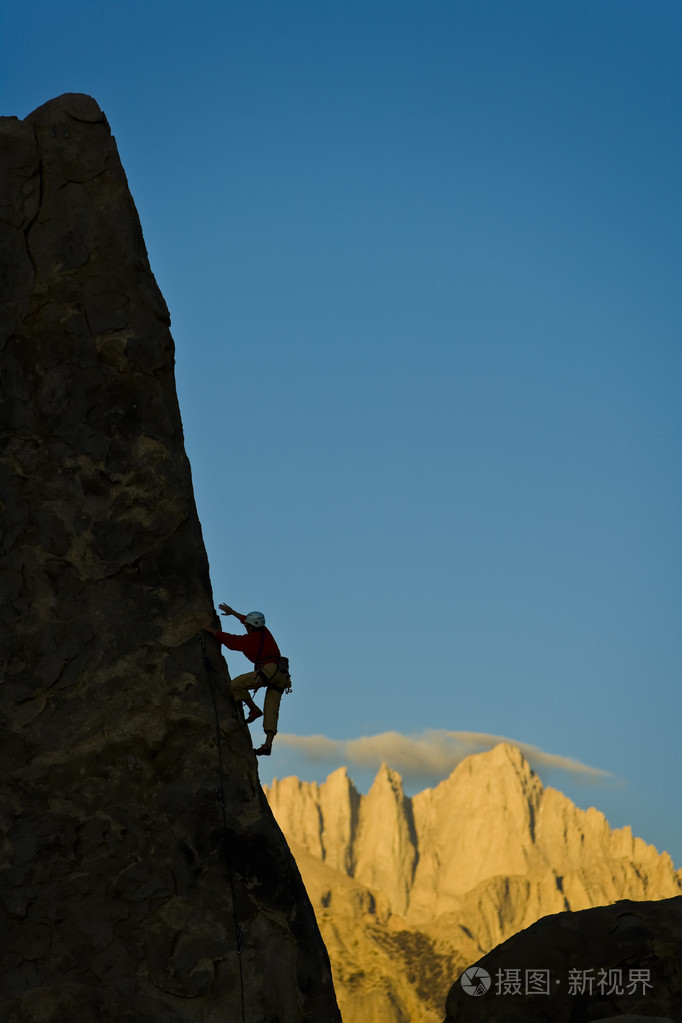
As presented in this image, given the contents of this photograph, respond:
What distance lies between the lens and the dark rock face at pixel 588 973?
14.4 metres

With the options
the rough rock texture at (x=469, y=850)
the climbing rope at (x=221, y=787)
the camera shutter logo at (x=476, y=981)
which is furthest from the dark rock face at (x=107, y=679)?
the rough rock texture at (x=469, y=850)

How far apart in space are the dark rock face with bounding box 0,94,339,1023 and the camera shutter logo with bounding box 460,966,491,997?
Result: 10.0 feet

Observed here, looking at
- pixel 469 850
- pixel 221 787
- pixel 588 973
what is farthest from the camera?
pixel 469 850

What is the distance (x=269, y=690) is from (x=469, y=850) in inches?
5134

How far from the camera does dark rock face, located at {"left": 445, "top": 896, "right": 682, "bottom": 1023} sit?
14.4m

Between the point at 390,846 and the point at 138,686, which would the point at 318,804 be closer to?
the point at 390,846

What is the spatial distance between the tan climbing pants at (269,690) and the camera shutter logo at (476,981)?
4.38 metres

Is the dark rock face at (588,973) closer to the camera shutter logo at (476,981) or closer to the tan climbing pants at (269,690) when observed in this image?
the camera shutter logo at (476,981)

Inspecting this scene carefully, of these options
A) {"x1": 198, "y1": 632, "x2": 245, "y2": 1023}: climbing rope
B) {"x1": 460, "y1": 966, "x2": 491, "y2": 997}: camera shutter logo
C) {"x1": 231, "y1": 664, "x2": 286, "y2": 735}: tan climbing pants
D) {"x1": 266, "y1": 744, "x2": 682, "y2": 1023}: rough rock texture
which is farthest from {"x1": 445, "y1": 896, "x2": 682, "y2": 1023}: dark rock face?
{"x1": 266, "y1": 744, "x2": 682, "y2": 1023}: rough rock texture

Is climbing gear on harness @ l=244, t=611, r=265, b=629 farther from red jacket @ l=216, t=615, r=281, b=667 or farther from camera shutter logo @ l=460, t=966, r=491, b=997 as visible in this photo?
camera shutter logo @ l=460, t=966, r=491, b=997

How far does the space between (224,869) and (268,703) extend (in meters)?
2.05

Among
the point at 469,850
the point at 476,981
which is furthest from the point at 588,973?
the point at 469,850

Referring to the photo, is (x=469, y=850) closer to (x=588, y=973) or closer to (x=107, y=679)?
(x=588, y=973)

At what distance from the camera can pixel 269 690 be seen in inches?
539
